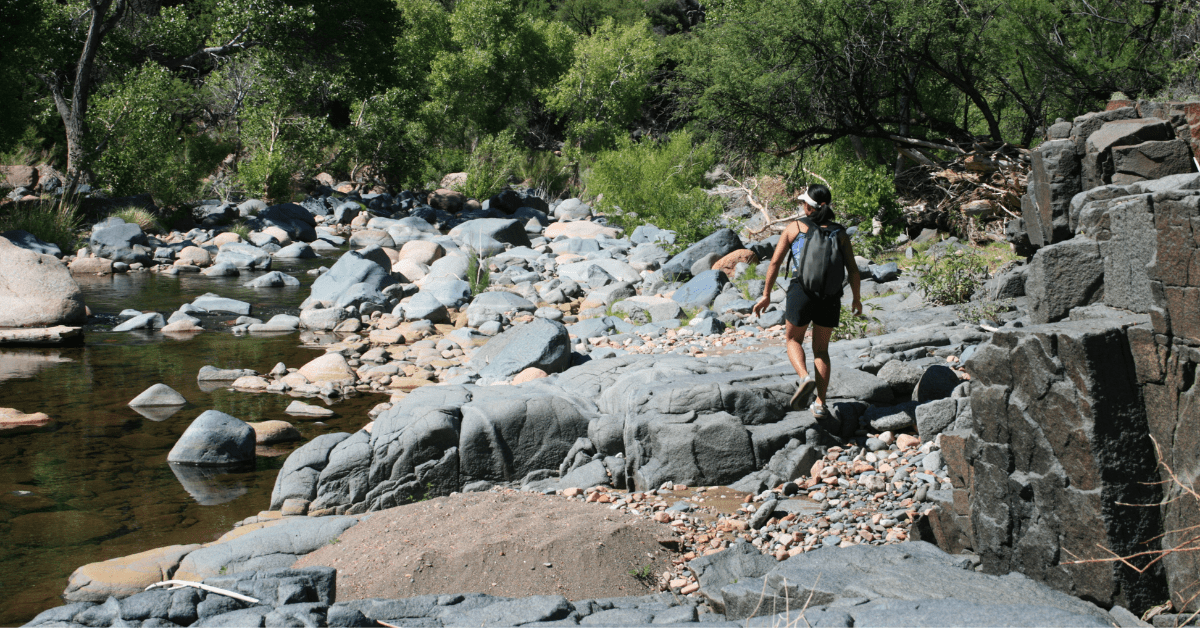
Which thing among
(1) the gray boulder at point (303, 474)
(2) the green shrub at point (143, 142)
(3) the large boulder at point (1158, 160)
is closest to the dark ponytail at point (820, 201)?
(3) the large boulder at point (1158, 160)

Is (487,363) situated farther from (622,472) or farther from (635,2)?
(635,2)

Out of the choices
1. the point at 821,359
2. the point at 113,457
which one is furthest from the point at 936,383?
the point at 113,457

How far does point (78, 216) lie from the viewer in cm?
1964

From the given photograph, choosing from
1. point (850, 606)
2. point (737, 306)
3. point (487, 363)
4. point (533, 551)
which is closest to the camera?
point (850, 606)

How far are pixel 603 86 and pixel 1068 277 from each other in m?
31.1

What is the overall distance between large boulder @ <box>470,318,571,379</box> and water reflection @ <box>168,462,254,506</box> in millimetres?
2604

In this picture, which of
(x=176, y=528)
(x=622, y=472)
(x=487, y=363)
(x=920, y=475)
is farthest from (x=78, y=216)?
(x=920, y=475)

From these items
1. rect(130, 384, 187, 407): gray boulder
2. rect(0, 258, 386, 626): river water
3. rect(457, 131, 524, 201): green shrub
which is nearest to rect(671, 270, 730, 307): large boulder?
rect(0, 258, 386, 626): river water

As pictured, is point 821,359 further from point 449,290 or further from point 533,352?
point 449,290

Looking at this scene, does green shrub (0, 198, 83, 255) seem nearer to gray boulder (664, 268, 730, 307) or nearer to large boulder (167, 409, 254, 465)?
large boulder (167, 409, 254, 465)

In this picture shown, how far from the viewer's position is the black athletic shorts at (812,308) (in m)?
5.63

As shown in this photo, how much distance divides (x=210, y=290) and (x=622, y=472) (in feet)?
39.3

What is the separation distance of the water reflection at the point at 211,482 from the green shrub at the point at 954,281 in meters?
7.06

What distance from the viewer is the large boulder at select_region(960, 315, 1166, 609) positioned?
11.1 feet
